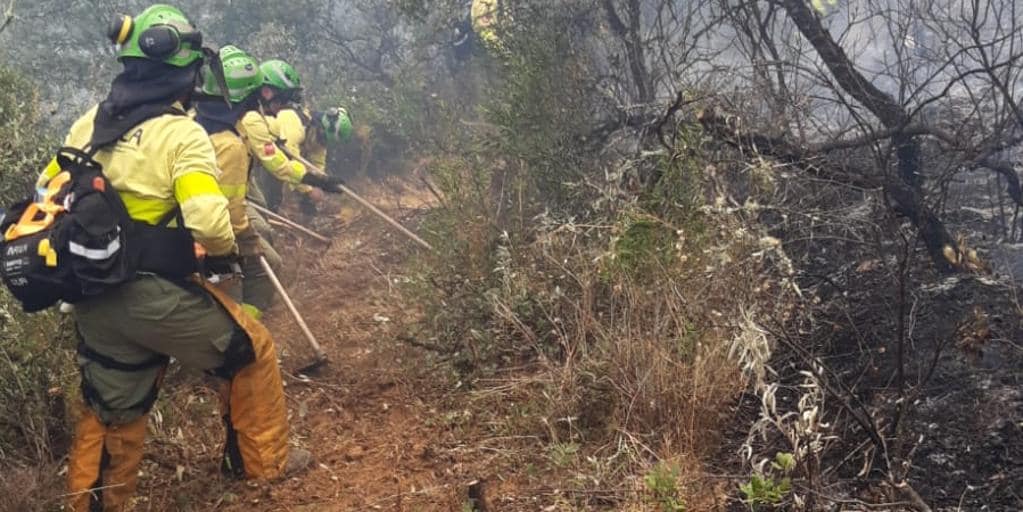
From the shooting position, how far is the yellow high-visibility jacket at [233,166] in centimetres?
471

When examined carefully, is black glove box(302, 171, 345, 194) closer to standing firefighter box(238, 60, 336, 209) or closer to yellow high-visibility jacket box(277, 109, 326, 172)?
standing firefighter box(238, 60, 336, 209)

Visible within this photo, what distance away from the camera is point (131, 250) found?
119 inches

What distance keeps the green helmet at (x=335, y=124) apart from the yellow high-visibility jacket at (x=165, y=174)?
575cm

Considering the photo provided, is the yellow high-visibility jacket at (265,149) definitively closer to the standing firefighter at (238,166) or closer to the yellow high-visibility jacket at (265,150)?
the yellow high-visibility jacket at (265,150)

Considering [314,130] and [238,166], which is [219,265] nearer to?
[238,166]

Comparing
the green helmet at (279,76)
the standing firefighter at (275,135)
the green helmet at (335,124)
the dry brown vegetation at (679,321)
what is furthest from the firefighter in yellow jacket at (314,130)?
the dry brown vegetation at (679,321)

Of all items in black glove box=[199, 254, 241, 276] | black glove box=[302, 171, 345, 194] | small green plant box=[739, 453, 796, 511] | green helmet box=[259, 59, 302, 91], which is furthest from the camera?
green helmet box=[259, 59, 302, 91]

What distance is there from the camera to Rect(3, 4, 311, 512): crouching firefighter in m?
2.85

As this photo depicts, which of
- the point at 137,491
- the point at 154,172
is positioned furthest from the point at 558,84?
the point at 137,491

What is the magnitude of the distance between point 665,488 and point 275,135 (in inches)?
219

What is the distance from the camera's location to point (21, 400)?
3354mm

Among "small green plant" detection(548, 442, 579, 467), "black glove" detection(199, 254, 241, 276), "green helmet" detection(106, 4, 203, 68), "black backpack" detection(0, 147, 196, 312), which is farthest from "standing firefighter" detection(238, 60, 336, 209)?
"small green plant" detection(548, 442, 579, 467)

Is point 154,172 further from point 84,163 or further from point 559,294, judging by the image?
point 559,294

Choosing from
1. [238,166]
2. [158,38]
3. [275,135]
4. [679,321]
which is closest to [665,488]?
[679,321]
